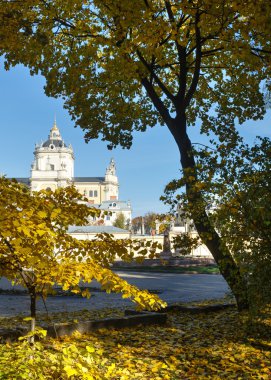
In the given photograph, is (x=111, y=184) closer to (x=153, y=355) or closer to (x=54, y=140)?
(x=54, y=140)

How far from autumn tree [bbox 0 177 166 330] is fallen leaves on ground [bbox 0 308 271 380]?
0.65 m

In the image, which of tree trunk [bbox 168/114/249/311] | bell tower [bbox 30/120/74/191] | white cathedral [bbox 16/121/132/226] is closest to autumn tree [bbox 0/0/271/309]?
tree trunk [bbox 168/114/249/311]

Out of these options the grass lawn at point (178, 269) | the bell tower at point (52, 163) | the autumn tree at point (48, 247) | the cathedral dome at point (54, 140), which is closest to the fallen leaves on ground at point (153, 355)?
the autumn tree at point (48, 247)

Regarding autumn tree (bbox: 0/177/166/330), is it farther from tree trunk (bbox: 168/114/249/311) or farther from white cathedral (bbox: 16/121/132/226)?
white cathedral (bbox: 16/121/132/226)

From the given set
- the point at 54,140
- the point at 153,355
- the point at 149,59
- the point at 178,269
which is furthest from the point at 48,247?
the point at 54,140

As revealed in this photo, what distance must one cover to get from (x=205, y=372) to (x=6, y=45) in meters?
9.64

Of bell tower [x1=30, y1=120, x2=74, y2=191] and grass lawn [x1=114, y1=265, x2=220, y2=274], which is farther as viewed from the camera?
bell tower [x1=30, y1=120, x2=74, y2=191]

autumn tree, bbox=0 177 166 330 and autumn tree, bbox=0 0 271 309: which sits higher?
autumn tree, bbox=0 0 271 309

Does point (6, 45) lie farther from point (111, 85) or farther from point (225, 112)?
point (225, 112)

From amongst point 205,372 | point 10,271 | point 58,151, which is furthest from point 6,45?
point 58,151

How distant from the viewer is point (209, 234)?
8125 millimetres

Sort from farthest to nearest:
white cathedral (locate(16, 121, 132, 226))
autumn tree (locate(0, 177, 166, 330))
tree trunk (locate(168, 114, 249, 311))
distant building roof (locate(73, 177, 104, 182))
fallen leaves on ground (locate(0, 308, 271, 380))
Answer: distant building roof (locate(73, 177, 104, 182))
white cathedral (locate(16, 121, 132, 226))
tree trunk (locate(168, 114, 249, 311))
autumn tree (locate(0, 177, 166, 330))
fallen leaves on ground (locate(0, 308, 271, 380))

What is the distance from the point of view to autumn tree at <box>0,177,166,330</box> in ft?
13.5

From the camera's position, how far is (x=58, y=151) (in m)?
159
